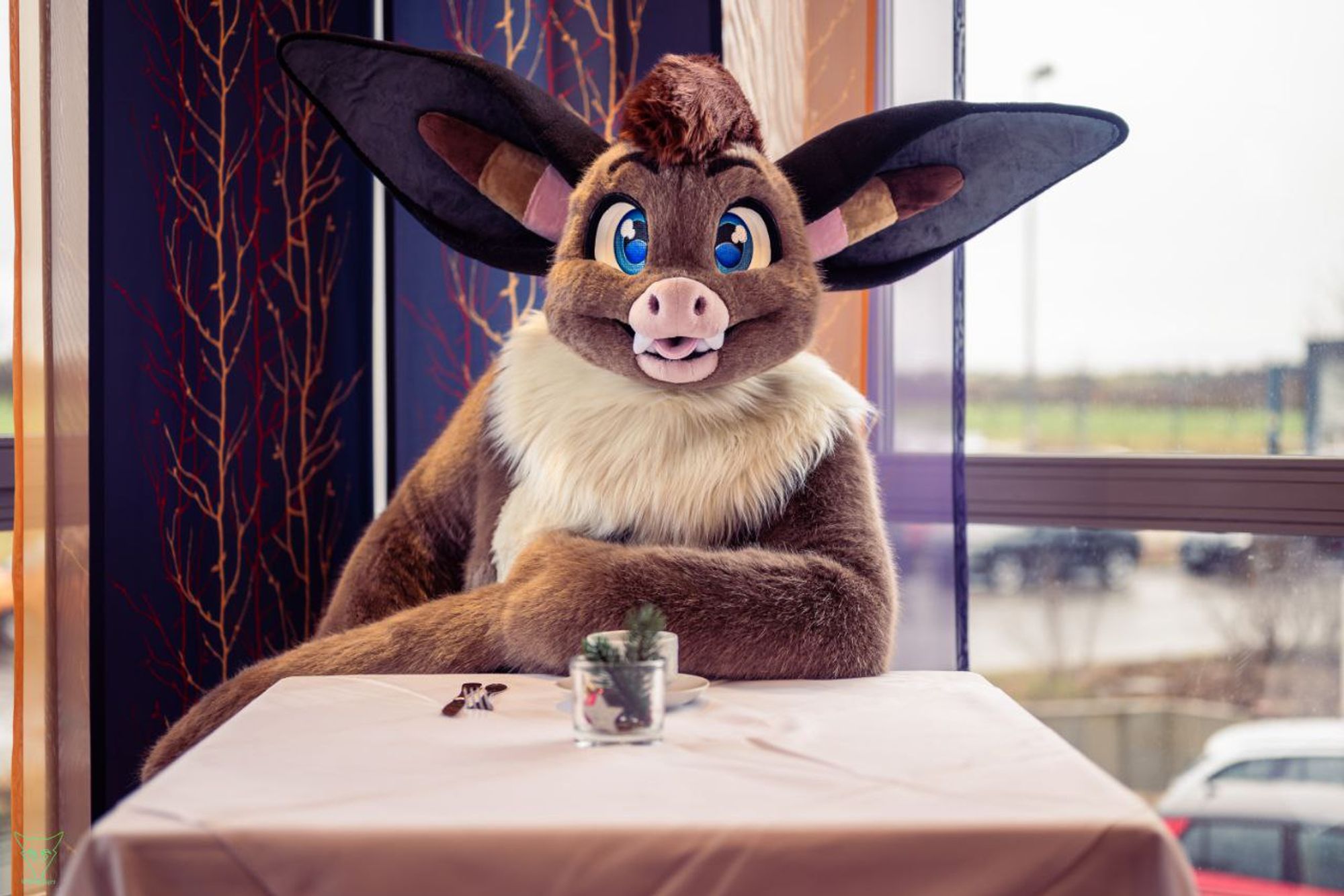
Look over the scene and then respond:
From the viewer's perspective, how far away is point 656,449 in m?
1.48

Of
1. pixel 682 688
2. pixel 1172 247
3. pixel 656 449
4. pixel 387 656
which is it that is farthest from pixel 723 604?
pixel 1172 247

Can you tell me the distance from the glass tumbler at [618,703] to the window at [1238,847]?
5.10ft

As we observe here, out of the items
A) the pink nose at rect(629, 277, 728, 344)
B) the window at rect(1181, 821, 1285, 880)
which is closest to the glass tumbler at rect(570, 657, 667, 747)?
the pink nose at rect(629, 277, 728, 344)

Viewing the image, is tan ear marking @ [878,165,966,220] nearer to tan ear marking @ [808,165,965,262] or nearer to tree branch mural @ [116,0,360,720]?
tan ear marking @ [808,165,965,262]

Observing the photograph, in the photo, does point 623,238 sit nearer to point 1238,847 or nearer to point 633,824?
point 633,824

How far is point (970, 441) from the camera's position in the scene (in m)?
2.35

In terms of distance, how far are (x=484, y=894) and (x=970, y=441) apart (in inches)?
67.7

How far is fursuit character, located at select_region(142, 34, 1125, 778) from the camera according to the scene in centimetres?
135

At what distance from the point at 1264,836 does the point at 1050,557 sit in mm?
614

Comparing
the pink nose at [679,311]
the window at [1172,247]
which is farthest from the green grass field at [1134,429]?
the pink nose at [679,311]

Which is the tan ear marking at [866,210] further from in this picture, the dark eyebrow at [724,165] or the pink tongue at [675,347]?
the pink tongue at [675,347]

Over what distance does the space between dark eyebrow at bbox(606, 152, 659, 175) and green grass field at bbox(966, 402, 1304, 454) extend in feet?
3.51

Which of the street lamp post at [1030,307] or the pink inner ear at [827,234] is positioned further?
the street lamp post at [1030,307]

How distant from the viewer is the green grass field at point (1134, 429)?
2.15 meters
